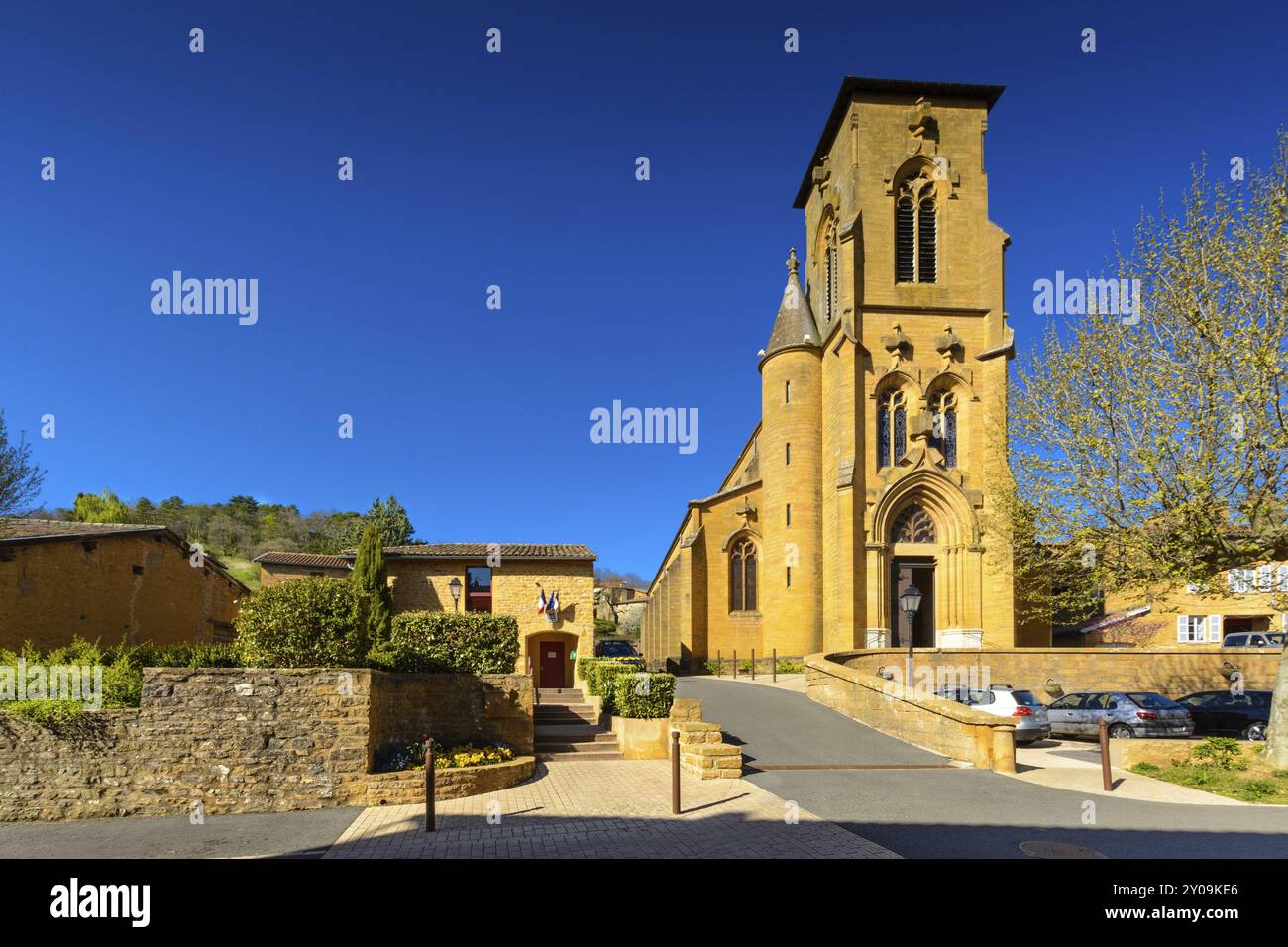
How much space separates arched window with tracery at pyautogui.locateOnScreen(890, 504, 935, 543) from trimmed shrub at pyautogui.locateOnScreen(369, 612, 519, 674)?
19624mm

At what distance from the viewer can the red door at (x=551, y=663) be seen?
22609 millimetres

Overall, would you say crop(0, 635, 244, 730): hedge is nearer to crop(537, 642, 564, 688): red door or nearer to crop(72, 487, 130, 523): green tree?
crop(537, 642, 564, 688): red door

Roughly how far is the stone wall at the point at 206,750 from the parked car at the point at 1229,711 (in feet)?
68.2

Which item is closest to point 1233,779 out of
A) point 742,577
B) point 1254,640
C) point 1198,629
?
point 1254,640

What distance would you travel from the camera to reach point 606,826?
8.84 meters

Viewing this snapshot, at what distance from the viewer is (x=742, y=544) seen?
32438mm

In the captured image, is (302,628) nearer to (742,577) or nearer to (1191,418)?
(1191,418)

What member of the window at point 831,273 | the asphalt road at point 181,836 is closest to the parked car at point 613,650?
the asphalt road at point 181,836

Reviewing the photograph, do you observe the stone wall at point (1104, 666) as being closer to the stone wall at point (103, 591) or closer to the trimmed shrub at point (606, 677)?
the trimmed shrub at point (606, 677)

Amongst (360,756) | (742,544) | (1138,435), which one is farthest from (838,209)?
(360,756)

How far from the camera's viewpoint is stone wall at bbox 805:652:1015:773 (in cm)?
1311

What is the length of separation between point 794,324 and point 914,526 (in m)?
10.7

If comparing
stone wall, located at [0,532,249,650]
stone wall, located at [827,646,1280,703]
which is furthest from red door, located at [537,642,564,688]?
stone wall, located at [0,532,249,650]
